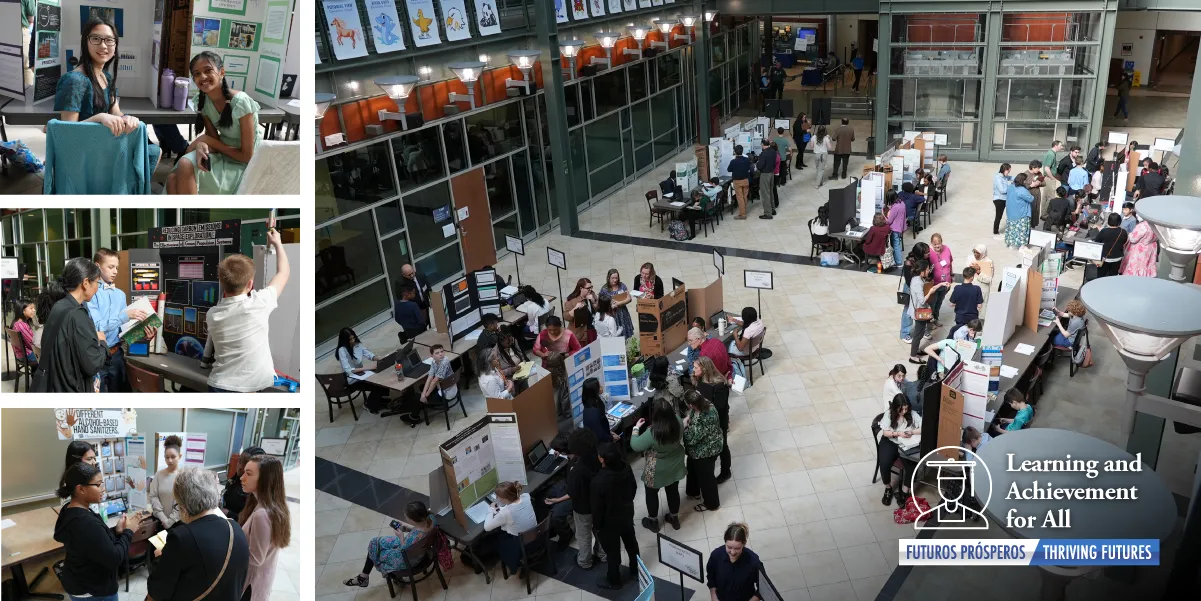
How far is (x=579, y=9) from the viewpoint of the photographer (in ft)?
53.0

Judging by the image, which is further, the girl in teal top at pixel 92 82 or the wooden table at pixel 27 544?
the wooden table at pixel 27 544

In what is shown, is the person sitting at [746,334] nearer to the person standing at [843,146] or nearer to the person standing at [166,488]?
the person standing at [166,488]

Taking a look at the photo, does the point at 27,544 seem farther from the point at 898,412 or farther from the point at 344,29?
the point at 344,29

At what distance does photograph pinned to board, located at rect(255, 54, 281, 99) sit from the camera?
3.64 m

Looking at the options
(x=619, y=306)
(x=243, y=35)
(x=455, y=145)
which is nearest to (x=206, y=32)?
(x=243, y=35)

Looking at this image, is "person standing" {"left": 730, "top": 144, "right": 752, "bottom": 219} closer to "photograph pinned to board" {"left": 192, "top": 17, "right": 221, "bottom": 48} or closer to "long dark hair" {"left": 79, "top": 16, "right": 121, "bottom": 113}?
"photograph pinned to board" {"left": 192, "top": 17, "right": 221, "bottom": 48}

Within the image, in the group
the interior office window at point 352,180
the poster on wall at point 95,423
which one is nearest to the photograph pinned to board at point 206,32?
the poster on wall at point 95,423

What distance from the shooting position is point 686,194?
15578 mm

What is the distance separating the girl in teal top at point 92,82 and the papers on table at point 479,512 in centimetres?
459

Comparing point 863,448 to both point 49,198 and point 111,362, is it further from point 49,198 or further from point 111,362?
point 49,198

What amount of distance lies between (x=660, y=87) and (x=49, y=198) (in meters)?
18.0

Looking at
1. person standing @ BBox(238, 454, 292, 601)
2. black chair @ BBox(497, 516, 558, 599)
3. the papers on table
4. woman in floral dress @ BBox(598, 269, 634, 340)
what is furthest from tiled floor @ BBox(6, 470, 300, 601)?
woman in floral dress @ BBox(598, 269, 634, 340)

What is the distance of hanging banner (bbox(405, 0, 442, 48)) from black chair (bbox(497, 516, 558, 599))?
7894 millimetres

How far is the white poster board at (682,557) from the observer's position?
5.74 meters
